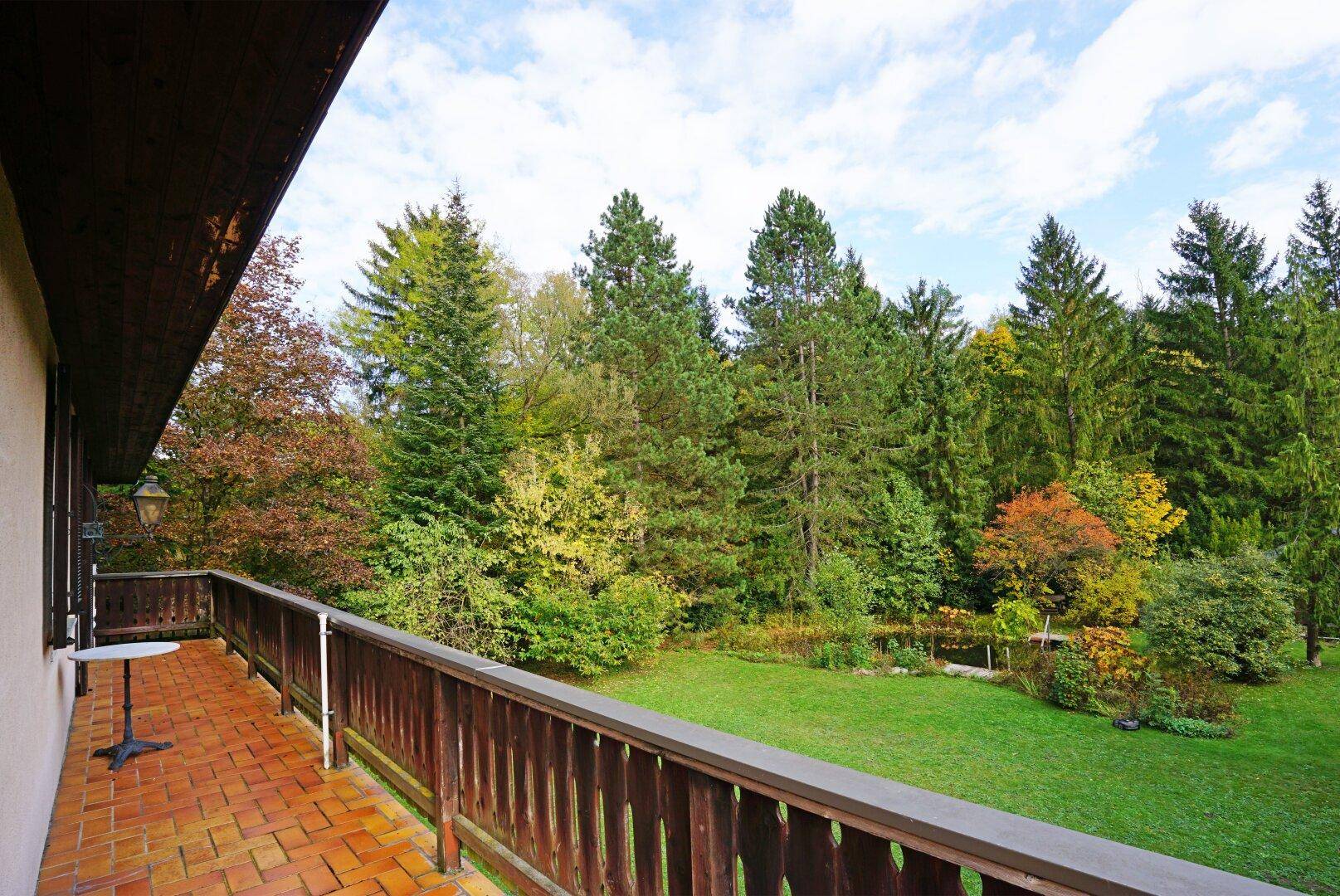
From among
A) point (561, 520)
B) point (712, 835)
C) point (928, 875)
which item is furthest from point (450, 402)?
point (928, 875)

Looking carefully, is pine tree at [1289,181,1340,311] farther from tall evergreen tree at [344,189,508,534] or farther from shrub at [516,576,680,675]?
tall evergreen tree at [344,189,508,534]

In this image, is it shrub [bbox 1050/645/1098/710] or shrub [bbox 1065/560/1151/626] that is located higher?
shrub [bbox 1065/560/1151/626]

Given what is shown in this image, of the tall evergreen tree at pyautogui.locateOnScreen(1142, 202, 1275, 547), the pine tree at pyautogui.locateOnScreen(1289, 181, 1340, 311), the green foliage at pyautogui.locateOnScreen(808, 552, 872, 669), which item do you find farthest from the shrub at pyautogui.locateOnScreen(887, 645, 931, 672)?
the pine tree at pyautogui.locateOnScreen(1289, 181, 1340, 311)

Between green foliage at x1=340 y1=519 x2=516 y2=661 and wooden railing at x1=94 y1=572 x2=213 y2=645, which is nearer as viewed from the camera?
wooden railing at x1=94 y1=572 x2=213 y2=645

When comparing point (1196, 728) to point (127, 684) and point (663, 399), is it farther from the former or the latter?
point (127, 684)

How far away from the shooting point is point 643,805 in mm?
1635

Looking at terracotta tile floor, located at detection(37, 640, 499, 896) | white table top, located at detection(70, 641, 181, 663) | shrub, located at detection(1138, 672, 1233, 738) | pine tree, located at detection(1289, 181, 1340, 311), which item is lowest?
shrub, located at detection(1138, 672, 1233, 738)

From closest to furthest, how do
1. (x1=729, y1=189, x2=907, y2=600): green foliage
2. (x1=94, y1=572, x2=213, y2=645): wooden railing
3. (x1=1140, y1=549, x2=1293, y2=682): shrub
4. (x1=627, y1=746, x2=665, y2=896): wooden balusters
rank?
1. (x1=627, y1=746, x2=665, y2=896): wooden balusters
2. (x1=94, y1=572, x2=213, y2=645): wooden railing
3. (x1=1140, y1=549, x2=1293, y2=682): shrub
4. (x1=729, y1=189, x2=907, y2=600): green foliage

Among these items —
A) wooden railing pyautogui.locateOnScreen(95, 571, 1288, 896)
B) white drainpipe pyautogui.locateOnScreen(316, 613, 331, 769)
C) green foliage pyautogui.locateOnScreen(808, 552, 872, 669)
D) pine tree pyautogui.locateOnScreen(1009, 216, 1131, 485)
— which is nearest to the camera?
wooden railing pyautogui.locateOnScreen(95, 571, 1288, 896)

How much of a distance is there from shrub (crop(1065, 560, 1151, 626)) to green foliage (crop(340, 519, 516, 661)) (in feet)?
43.4

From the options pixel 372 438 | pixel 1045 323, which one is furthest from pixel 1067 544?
pixel 372 438

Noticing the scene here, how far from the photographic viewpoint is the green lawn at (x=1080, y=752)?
6.39m

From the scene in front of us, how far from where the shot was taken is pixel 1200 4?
959 centimetres

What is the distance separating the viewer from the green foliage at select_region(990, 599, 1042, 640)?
49.0 ft
